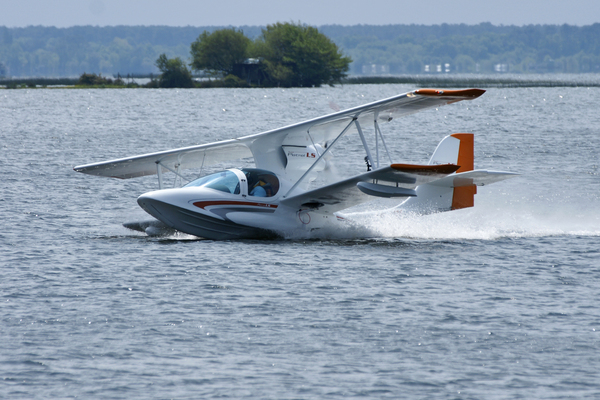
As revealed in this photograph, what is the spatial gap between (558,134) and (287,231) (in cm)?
3940

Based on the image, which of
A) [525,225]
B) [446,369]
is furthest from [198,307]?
[525,225]

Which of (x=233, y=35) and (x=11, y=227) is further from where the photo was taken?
(x=233, y=35)

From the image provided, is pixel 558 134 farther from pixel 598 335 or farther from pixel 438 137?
pixel 598 335

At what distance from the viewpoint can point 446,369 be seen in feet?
30.7

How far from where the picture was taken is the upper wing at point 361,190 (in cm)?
1501

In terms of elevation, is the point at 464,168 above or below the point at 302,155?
below

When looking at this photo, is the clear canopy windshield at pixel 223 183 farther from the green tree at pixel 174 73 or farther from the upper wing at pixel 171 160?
the green tree at pixel 174 73

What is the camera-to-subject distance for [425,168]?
1501cm

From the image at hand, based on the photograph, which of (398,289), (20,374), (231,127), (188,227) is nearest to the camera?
(20,374)

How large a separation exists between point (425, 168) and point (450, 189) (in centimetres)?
374

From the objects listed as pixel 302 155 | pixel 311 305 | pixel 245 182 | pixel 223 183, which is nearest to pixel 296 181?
pixel 302 155

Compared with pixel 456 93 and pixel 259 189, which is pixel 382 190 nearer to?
pixel 456 93

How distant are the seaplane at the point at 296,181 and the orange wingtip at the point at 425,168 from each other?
2 cm

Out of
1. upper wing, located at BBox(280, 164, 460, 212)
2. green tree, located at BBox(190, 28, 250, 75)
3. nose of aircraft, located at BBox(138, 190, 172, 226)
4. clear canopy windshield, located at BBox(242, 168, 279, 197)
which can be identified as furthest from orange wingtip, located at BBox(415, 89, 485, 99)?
green tree, located at BBox(190, 28, 250, 75)
